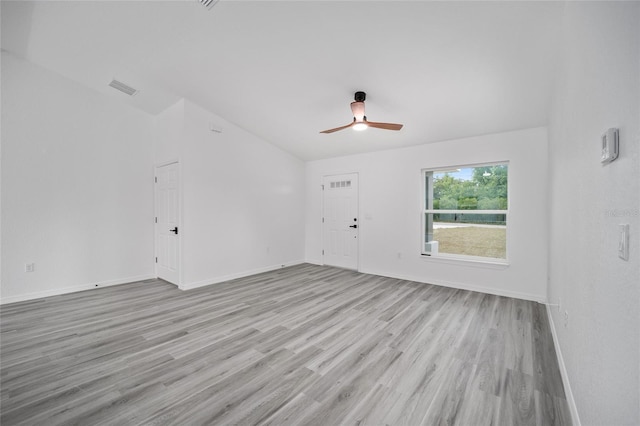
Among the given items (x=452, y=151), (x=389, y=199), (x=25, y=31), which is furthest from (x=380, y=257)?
(x=25, y=31)

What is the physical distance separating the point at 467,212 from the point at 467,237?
0.43 metres

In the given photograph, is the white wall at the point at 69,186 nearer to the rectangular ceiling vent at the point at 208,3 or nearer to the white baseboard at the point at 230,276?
the white baseboard at the point at 230,276

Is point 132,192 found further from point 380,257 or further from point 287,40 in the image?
point 380,257

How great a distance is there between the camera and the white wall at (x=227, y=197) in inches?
177

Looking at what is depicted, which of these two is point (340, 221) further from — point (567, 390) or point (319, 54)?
point (567, 390)

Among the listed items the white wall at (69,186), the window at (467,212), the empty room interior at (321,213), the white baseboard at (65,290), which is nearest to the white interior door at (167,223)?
the empty room interior at (321,213)

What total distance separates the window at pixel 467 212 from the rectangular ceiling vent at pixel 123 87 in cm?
524

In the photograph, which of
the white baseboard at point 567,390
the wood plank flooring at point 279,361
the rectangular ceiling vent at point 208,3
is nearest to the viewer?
the white baseboard at point 567,390

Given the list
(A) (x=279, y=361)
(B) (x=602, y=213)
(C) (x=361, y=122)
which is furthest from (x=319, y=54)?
(A) (x=279, y=361)

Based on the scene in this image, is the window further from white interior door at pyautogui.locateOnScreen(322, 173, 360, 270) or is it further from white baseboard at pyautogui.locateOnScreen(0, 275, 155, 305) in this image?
white baseboard at pyautogui.locateOnScreen(0, 275, 155, 305)

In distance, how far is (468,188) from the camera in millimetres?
4539

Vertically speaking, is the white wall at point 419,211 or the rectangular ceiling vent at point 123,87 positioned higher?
the rectangular ceiling vent at point 123,87

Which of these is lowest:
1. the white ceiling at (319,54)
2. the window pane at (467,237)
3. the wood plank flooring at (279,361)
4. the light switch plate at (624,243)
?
the wood plank flooring at (279,361)

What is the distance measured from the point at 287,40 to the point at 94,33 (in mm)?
2329
